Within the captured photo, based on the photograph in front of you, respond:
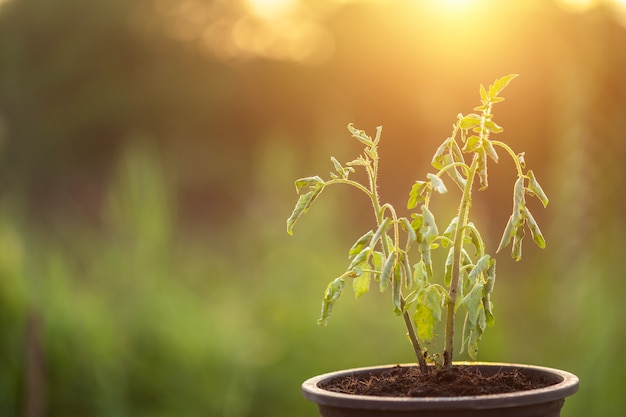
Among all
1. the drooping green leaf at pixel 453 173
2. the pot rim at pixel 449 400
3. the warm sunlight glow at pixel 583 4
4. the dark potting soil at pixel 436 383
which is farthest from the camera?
the warm sunlight glow at pixel 583 4

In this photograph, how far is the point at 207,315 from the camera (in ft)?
10.8

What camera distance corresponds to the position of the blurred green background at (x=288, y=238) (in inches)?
117

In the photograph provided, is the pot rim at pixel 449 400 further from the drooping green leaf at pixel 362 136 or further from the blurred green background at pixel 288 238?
the blurred green background at pixel 288 238

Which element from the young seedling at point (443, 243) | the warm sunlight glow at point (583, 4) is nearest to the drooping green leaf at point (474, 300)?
the young seedling at point (443, 243)

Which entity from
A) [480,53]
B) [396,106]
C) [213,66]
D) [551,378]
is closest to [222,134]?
[213,66]

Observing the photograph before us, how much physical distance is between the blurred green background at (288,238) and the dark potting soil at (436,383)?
6.57 feet

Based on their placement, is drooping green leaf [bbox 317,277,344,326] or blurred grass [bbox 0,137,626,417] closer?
drooping green leaf [bbox 317,277,344,326]

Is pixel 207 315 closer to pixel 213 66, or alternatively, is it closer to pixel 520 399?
pixel 520 399

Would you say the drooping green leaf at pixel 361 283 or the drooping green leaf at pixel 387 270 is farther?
the drooping green leaf at pixel 361 283

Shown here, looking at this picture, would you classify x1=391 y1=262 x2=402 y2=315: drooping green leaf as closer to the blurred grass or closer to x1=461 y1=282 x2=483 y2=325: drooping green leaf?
x1=461 y1=282 x2=483 y2=325: drooping green leaf

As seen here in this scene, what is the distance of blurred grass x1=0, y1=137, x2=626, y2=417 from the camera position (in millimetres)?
2951

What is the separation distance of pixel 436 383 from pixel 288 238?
8.77 feet

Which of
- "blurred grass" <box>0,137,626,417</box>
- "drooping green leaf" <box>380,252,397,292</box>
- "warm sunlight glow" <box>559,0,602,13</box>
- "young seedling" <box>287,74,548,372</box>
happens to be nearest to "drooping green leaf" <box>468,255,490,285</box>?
"young seedling" <box>287,74,548,372</box>

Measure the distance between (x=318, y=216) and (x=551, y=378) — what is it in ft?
8.45
